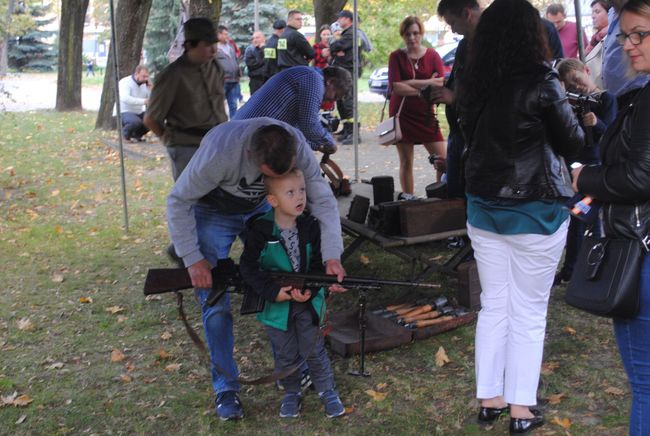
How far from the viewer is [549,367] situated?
4.47 metres

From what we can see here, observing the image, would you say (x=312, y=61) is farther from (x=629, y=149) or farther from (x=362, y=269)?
(x=629, y=149)

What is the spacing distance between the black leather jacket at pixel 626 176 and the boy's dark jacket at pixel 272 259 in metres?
1.48

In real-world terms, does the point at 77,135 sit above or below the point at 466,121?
below

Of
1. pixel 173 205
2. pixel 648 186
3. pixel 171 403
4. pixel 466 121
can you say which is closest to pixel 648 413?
pixel 648 186

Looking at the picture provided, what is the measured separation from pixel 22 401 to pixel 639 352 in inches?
126

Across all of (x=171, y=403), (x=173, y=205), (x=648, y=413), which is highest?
(x=173, y=205)

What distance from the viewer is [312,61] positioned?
552 inches

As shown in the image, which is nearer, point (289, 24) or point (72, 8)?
point (289, 24)

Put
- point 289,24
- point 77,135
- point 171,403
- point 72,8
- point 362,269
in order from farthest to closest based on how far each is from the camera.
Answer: point 72,8
point 77,135
point 289,24
point 362,269
point 171,403

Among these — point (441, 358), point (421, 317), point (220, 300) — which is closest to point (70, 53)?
point (421, 317)

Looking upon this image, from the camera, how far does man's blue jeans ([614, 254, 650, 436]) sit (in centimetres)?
252

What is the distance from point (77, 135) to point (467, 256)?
11453 millimetres

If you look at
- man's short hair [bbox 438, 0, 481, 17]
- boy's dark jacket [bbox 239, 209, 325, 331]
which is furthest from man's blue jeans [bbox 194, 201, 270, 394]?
man's short hair [bbox 438, 0, 481, 17]

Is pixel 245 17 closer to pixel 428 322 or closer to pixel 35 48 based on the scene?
pixel 35 48
